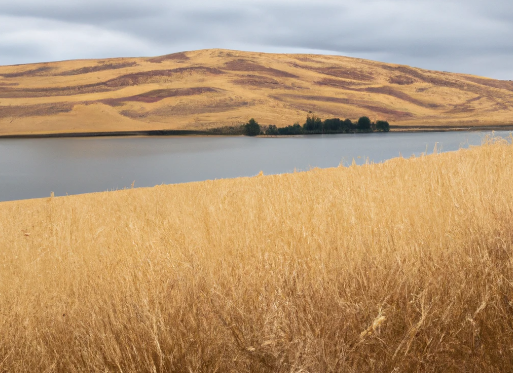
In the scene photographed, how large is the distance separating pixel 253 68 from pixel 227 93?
1939 cm

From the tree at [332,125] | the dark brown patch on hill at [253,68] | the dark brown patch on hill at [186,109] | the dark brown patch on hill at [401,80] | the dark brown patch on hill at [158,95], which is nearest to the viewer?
the tree at [332,125]

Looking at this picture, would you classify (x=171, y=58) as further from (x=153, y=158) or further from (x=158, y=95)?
(x=153, y=158)

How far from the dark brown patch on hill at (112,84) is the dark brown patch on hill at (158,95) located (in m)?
6.18

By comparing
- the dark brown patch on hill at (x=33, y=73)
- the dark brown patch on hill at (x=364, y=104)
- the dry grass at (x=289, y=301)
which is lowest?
the dry grass at (x=289, y=301)

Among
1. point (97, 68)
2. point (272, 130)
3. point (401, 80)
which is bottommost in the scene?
point (272, 130)

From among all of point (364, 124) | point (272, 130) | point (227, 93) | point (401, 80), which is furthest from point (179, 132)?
point (401, 80)

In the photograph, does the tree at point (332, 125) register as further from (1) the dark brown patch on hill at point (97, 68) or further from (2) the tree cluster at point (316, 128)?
(1) the dark brown patch on hill at point (97, 68)

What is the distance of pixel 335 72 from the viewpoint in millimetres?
102875

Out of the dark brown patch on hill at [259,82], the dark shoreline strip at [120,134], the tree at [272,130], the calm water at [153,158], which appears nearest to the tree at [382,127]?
the calm water at [153,158]

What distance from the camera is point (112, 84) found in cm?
8425

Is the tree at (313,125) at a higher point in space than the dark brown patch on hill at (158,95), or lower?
lower

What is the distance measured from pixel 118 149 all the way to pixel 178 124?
31.7 ft

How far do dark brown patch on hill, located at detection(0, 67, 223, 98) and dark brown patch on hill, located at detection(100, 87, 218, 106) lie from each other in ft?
20.3

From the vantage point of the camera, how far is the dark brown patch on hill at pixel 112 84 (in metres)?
77.1
